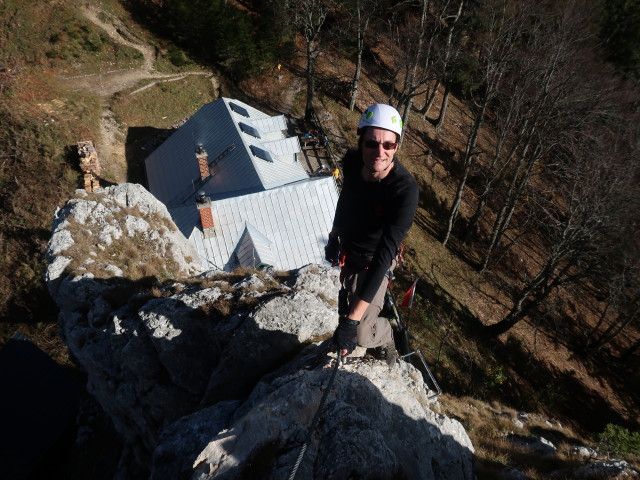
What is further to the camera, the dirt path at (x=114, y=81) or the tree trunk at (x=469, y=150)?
the dirt path at (x=114, y=81)

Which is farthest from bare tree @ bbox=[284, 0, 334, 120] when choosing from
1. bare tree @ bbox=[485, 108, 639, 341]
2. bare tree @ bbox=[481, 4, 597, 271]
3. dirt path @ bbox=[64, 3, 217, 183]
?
bare tree @ bbox=[485, 108, 639, 341]

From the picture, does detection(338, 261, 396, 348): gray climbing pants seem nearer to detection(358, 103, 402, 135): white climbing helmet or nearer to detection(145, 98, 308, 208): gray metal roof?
detection(358, 103, 402, 135): white climbing helmet

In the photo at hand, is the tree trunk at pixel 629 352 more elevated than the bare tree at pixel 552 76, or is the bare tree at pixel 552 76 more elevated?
the bare tree at pixel 552 76

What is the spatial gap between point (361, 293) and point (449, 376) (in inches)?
618

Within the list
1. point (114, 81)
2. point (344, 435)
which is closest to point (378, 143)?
point (344, 435)

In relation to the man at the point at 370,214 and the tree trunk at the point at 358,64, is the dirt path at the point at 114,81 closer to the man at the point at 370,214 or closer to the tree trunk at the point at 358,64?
the tree trunk at the point at 358,64

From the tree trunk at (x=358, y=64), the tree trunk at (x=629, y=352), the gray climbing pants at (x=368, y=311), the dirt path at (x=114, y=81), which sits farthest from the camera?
the tree trunk at (x=358, y=64)

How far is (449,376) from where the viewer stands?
1845 cm

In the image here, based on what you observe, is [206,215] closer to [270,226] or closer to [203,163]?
[270,226]

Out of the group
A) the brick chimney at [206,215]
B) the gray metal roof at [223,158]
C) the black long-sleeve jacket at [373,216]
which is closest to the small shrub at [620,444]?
the black long-sleeve jacket at [373,216]

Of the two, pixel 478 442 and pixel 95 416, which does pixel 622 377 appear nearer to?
pixel 478 442

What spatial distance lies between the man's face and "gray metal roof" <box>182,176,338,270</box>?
1234 centimetres

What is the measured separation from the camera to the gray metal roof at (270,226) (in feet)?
56.3

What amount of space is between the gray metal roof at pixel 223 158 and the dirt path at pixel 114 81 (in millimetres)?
2516
